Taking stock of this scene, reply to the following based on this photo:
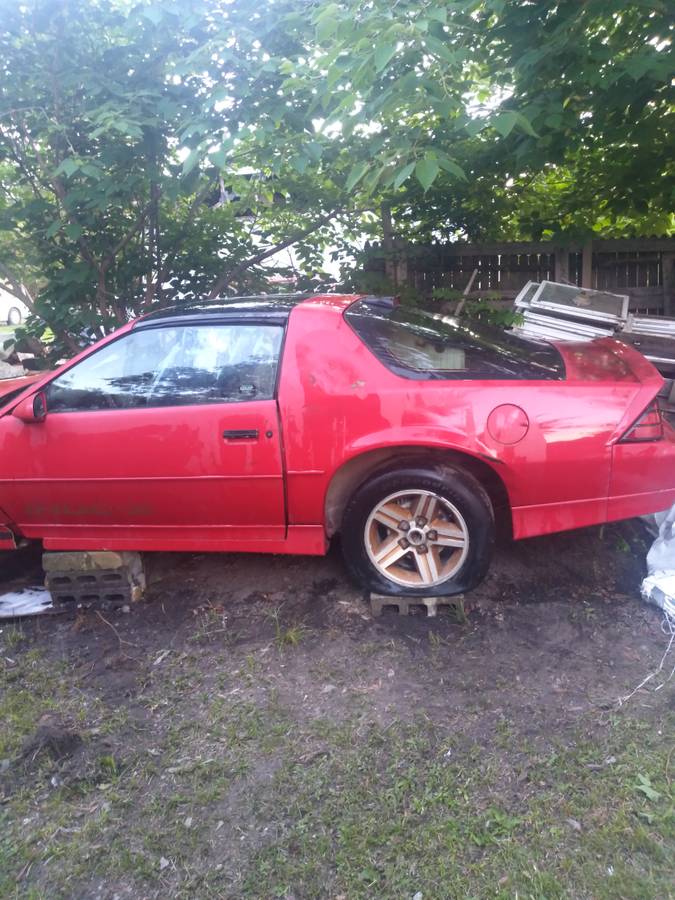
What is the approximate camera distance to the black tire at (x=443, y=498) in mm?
3449

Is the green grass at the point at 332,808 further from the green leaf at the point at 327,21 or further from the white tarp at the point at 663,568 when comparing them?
the green leaf at the point at 327,21

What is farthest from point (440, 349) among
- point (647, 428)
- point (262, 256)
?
point (262, 256)

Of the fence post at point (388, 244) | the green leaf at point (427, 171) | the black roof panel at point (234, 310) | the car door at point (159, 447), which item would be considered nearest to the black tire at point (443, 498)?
the car door at point (159, 447)

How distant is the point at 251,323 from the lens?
3.73 metres

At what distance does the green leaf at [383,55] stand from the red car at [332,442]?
3.86 feet

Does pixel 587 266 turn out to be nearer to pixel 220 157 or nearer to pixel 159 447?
pixel 220 157

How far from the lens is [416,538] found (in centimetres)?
357

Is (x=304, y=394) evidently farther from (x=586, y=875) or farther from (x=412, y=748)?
(x=586, y=875)

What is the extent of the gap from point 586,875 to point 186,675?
1863 millimetres

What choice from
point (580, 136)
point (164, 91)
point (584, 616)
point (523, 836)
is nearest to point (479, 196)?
point (580, 136)

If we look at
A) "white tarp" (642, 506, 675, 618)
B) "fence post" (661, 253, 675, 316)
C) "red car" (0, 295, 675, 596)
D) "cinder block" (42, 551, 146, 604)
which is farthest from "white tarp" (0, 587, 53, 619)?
"fence post" (661, 253, 675, 316)

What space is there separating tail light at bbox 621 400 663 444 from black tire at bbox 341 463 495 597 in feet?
2.52

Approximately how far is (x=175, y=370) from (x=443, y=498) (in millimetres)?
1615

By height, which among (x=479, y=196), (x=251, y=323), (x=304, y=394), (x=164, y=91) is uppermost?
(x=164, y=91)
